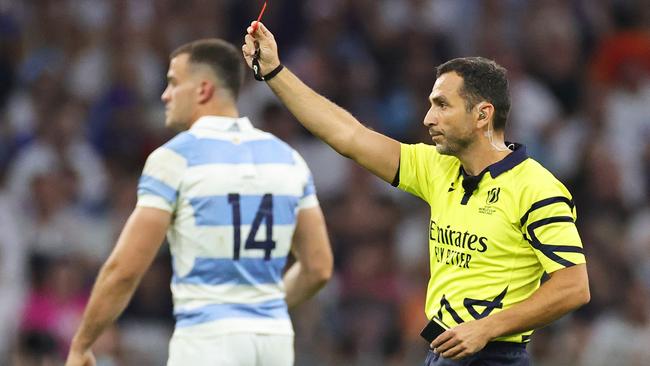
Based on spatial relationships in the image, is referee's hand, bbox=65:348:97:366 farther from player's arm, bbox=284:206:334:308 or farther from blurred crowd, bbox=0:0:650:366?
blurred crowd, bbox=0:0:650:366

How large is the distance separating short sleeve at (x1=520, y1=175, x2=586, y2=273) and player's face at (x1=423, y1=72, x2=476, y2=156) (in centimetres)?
37

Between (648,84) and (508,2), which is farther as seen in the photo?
(508,2)

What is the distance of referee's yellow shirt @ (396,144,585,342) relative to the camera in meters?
5.04

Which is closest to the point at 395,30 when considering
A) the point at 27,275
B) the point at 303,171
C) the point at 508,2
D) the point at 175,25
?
the point at 508,2

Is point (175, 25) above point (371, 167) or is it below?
above

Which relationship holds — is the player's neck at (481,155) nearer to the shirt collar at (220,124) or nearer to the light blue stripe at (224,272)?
the light blue stripe at (224,272)

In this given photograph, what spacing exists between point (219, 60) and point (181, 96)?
258mm

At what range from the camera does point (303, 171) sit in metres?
6.41

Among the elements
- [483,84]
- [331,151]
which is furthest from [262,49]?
[331,151]

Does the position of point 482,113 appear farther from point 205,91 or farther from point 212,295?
point 205,91

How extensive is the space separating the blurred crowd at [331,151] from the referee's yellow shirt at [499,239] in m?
4.25

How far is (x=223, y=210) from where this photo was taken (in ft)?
19.7

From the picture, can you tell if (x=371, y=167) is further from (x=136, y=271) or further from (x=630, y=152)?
(x=630, y=152)

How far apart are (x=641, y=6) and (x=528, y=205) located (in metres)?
7.95
